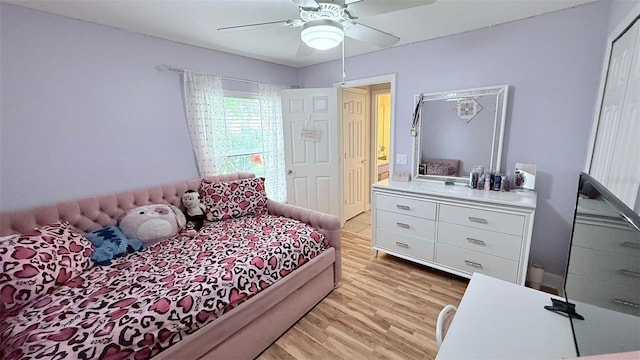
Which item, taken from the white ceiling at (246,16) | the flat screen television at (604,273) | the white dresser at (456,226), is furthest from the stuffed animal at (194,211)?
the flat screen television at (604,273)

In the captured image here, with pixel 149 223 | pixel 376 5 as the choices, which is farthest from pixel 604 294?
pixel 149 223

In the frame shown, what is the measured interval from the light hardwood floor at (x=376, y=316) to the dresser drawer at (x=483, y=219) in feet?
2.07

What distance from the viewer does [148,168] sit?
8.18 feet

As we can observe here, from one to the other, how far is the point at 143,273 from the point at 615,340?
2113 millimetres

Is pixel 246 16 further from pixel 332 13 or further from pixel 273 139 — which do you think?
pixel 273 139

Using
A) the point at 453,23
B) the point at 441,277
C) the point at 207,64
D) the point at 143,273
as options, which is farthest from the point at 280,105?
the point at 441,277

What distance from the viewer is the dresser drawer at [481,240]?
2.06 m

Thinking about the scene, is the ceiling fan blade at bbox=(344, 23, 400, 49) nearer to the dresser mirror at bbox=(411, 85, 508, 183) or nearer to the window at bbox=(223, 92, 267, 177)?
the dresser mirror at bbox=(411, 85, 508, 183)

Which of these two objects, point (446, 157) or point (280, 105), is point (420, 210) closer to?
point (446, 157)

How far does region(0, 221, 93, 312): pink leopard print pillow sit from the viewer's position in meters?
1.38

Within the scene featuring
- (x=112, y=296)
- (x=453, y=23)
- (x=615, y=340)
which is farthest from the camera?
(x=453, y=23)

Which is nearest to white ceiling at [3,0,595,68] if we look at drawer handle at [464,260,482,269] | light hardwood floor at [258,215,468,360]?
drawer handle at [464,260,482,269]

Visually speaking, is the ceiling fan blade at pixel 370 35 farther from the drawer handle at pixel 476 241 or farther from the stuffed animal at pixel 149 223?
the stuffed animal at pixel 149 223

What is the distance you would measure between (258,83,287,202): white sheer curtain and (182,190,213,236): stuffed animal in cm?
117
